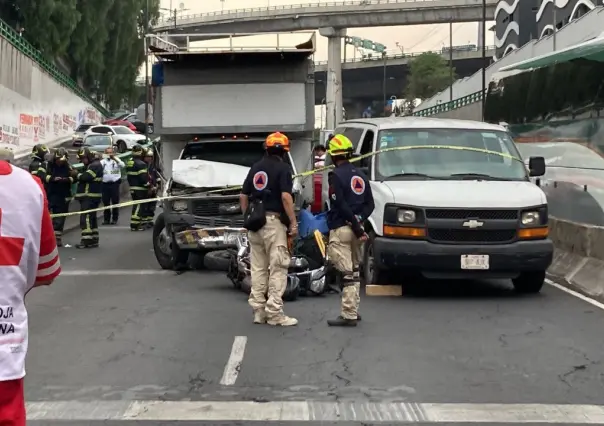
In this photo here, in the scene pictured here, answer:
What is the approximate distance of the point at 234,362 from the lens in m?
7.52

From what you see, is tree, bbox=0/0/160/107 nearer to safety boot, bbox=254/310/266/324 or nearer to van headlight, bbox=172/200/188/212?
van headlight, bbox=172/200/188/212

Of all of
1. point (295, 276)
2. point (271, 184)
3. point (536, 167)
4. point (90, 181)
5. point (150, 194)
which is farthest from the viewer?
point (150, 194)

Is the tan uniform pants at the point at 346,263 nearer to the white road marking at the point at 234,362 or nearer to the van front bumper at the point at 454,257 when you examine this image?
the white road marking at the point at 234,362

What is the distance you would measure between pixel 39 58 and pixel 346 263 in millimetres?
39384

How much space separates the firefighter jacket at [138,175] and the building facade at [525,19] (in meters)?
48.9

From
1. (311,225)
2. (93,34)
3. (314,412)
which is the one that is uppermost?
(93,34)

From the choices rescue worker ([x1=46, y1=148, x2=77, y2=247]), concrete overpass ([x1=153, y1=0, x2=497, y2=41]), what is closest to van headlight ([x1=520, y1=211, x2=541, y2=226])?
rescue worker ([x1=46, y1=148, x2=77, y2=247])

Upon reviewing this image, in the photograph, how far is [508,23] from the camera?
270 ft

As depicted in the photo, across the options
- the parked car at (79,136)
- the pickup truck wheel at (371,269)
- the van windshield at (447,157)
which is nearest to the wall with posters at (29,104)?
the parked car at (79,136)

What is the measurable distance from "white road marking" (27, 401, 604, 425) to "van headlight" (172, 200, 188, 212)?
641 cm

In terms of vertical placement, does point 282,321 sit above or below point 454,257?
below

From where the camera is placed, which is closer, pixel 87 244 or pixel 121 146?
pixel 87 244

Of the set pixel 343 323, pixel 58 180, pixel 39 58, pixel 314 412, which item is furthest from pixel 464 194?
pixel 39 58

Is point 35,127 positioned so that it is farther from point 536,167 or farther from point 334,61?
point 536,167
